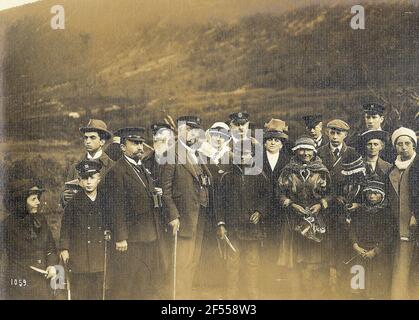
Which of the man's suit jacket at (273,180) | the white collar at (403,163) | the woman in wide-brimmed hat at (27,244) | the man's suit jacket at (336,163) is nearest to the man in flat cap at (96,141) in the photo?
the woman in wide-brimmed hat at (27,244)

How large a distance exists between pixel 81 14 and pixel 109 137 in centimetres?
116

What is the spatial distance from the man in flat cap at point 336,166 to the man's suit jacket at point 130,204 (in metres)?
1.57

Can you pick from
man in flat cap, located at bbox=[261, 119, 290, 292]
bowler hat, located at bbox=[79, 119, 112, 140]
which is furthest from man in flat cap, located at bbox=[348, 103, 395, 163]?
bowler hat, located at bbox=[79, 119, 112, 140]

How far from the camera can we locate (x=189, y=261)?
6102 millimetres

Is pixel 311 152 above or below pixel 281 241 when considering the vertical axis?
above

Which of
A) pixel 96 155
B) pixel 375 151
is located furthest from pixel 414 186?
pixel 96 155

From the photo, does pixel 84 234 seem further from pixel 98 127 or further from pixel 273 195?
pixel 273 195

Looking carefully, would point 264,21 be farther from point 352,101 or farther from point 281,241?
point 281,241

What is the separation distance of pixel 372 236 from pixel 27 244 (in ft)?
10.2

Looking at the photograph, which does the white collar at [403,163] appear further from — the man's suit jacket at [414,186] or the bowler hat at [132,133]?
the bowler hat at [132,133]

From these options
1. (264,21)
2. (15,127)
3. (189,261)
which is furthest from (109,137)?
(264,21)

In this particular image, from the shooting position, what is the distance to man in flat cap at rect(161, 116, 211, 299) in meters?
6.10

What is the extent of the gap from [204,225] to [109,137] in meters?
1.18
